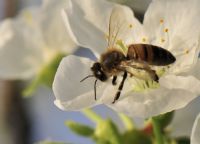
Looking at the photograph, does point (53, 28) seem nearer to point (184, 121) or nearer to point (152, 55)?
point (184, 121)

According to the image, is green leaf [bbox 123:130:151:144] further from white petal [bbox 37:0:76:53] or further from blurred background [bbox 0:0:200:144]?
blurred background [bbox 0:0:200:144]

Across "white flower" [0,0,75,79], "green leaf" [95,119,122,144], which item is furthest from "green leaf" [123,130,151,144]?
"white flower" [0,0,75,79]

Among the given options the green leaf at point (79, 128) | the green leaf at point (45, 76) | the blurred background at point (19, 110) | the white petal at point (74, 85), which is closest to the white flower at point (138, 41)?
the white petal at point (74, 85)

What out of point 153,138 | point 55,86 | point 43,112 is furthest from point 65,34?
point 43,112

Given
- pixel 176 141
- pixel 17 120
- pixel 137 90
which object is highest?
pixel 137 90

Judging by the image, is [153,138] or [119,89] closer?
[119,89]

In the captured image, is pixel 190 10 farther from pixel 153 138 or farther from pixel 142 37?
pixel 153 138
